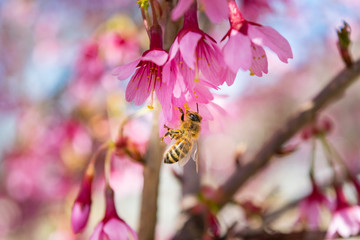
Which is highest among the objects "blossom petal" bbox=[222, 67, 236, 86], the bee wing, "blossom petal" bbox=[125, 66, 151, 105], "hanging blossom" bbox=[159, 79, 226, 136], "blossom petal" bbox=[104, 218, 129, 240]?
"blossom petal" bbox=[125, 66, 151, 105]

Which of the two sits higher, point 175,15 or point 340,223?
point 175,15

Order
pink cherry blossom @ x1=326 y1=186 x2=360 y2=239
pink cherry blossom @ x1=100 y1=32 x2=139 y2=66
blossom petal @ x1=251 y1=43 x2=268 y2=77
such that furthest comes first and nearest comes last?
pink cherry blossom @ x1=100 y1=32 x2=139 y2=66 < pink cherry blossom @ x1=326 y1=186 x2=360 y2=239 < blossom petal @ x1=251 y1=43 x2=268 y2=77

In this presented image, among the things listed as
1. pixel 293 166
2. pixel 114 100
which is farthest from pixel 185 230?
pixel 293 166

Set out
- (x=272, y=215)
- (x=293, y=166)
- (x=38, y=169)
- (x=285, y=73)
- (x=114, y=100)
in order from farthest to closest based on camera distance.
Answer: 1. (x=293, y=166)
2. (x=285, y=73)
3. (x=38, y=169)
4. (x=114, y=100)
5. (x=272, y=215)

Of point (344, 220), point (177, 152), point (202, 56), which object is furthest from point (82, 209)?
point (344, 220)

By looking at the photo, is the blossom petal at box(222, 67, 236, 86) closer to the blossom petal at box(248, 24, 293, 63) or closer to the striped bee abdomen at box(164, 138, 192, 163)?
the blossom petal at box(248, 24, 293, 63)

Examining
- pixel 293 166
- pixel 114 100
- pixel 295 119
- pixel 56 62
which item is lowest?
pixel 293 166

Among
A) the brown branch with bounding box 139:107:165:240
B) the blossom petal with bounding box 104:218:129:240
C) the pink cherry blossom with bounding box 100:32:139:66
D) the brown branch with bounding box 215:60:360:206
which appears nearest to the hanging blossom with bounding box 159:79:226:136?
the brown branch with bounding box 139:107:165:240

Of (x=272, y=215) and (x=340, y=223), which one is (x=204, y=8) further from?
(x=272, y=215)

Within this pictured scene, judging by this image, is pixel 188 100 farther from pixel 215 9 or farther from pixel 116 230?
pixel 116 230
